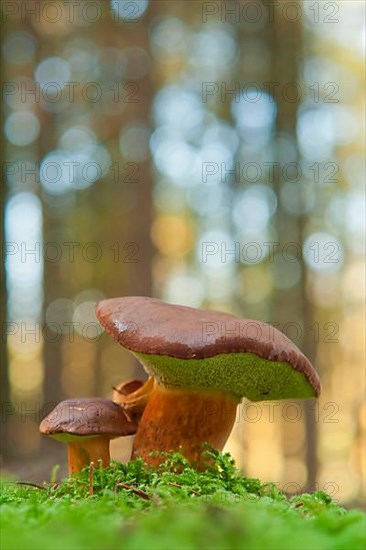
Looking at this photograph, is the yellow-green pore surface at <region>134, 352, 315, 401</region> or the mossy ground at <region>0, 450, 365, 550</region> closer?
the mossy ground at <region>0, 450, 365, 550</region>

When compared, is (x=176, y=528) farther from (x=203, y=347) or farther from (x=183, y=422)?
(x=183, y=422)

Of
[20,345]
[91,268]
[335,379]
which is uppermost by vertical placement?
[91,268]

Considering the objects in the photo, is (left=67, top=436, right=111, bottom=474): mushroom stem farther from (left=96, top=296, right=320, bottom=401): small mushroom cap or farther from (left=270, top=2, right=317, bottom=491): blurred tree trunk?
(left=270, top=2, right=317, bottom=491): blurred tree trunk

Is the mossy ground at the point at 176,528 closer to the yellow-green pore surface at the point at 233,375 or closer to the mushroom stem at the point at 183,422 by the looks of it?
the yellow-green pore surface at the point at 233,375

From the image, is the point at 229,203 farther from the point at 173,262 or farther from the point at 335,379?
the point at 335,379

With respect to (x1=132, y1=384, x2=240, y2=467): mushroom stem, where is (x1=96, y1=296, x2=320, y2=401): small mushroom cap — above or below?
above

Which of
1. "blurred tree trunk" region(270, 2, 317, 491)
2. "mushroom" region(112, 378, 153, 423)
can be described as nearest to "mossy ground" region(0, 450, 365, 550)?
"mushroom" region(112, 378, 153, 423)

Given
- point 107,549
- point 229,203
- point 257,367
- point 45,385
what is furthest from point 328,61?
point 107,549

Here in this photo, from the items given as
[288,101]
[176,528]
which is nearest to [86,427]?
[176,528]
